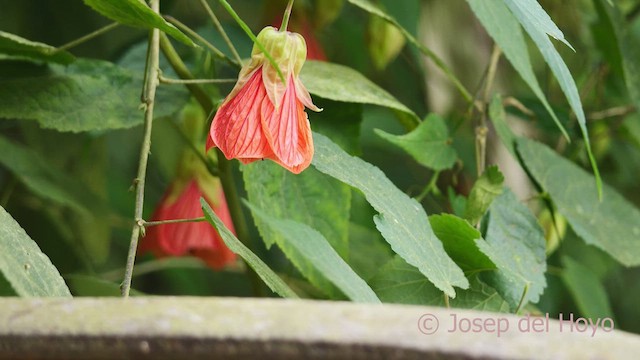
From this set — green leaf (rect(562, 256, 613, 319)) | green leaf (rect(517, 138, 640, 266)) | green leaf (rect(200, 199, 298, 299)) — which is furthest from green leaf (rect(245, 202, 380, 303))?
green leaf (rect(562, 256, 613, 319))

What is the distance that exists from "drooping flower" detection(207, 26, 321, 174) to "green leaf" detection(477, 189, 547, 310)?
10 centimetres

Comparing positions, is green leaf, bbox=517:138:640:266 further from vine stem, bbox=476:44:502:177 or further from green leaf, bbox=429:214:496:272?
green leaf, bbox=429:214:496:272

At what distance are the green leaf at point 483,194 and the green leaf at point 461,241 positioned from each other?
56 millimetres

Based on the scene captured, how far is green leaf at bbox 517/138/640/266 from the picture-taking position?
0.53m

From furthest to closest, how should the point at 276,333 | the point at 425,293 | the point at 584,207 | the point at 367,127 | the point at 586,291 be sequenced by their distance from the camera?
the point at 367,127 < the point at 586,291 < the point at 584,207 < the point at 425,293 < the point at 276,333

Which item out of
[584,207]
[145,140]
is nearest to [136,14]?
[145,140]

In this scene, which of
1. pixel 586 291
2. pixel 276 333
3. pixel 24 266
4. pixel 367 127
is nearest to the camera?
pixel 276 333

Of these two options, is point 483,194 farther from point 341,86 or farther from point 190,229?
point 190,229

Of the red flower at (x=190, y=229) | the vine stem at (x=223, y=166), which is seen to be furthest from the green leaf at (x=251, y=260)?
the red flower at (x=190, y=229)

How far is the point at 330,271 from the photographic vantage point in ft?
0.85

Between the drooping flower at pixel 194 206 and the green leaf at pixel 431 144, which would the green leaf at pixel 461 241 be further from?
the drooping flower at pixel 194 206

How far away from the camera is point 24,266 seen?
12.3 inches

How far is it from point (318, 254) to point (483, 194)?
0.75 feet

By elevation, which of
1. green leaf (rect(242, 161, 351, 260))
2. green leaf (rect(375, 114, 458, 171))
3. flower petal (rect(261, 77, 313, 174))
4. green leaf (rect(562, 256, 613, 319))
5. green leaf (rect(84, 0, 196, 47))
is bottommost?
green leaf (rect(562, 256, 613, 319))
